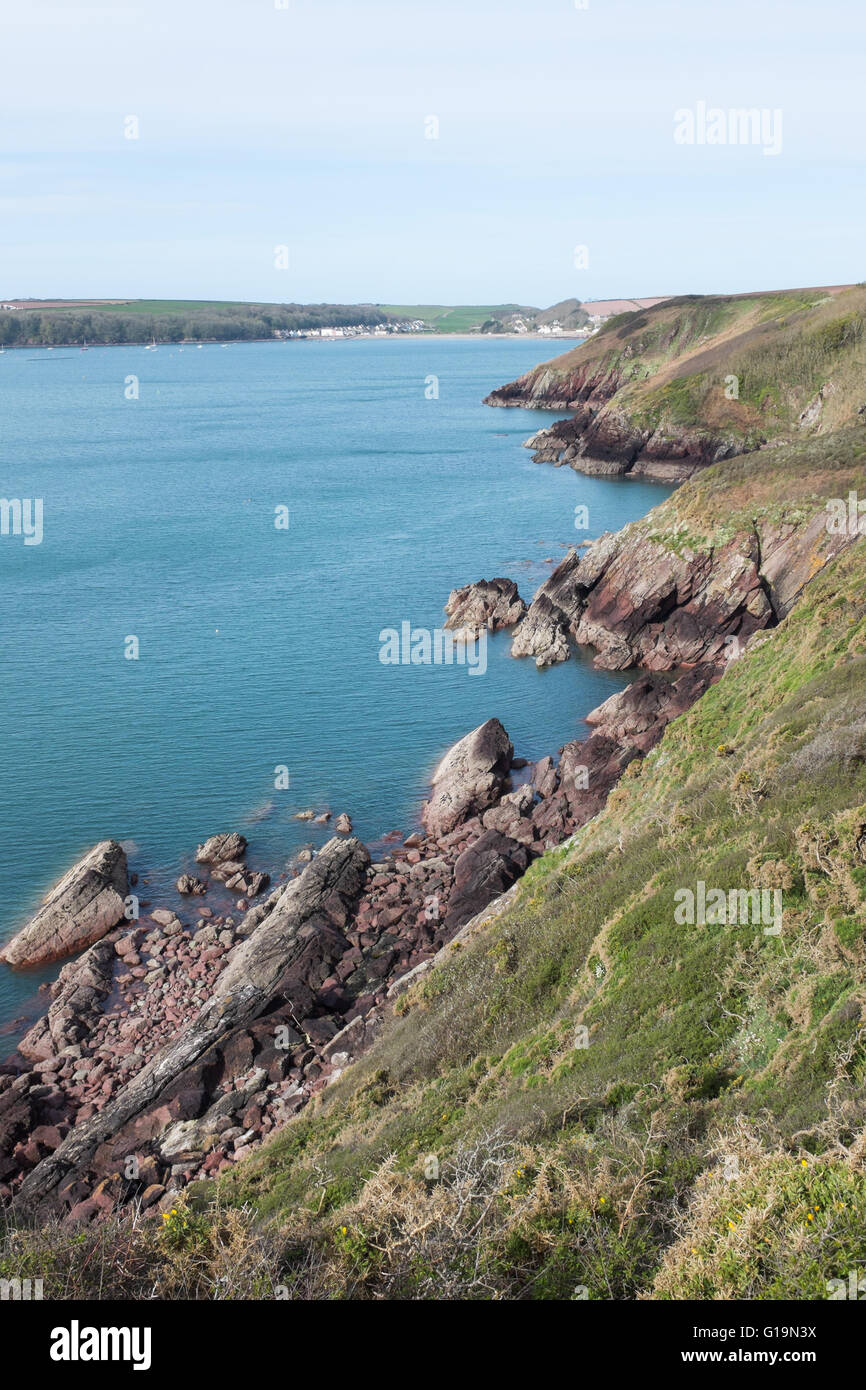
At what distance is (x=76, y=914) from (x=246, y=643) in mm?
28831

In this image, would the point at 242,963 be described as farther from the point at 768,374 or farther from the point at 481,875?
the point at 768,374

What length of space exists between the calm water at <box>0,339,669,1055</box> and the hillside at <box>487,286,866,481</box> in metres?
6.72

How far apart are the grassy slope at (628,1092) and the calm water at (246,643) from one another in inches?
599

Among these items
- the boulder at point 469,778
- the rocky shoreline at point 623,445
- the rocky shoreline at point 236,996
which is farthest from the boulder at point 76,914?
the rocky shoreline at point 623,445

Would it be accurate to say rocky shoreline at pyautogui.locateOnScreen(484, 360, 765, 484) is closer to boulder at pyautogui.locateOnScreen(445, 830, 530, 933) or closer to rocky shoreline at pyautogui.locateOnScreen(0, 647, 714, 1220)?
rocky shoreline at pyautogui.locateOnScreen(0, 647, 714, 1220)

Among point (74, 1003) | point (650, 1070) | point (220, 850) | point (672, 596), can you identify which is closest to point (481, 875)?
point (220, 850)

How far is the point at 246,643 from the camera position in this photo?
199 feet

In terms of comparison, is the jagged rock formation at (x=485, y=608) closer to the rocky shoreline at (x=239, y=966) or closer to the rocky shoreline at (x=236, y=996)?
the rocky shoreline at (x=239, y=966)

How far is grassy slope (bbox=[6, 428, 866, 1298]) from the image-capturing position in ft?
37.1

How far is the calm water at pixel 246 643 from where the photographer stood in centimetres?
4144

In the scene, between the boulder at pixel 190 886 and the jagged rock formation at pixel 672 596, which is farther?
the jagged rock formation at pixel 672 596

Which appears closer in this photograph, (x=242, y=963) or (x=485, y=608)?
(x=242, y=963)

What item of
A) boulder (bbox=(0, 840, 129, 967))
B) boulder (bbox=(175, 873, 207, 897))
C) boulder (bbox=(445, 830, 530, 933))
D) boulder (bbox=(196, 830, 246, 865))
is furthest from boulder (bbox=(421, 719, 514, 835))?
boulder (bbox=(0, 840, 129, 967))
